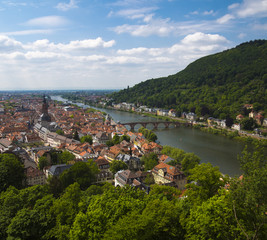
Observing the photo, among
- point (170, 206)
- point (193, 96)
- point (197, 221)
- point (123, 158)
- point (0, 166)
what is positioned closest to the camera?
point (197, 221)

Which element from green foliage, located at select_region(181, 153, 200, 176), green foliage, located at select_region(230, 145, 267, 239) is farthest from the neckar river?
green foliage, located at select_region(230, 145, 267, 239)

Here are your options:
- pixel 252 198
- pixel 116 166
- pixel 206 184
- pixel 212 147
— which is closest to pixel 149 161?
pixel 116 166

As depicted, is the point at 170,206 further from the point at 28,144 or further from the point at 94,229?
the point at 28,144

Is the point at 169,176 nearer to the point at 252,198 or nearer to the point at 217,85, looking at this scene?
the point at 252,198

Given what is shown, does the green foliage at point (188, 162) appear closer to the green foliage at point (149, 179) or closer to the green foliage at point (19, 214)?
the green foliage at point (149, 179)

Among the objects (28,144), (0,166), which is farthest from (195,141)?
(0,166)
